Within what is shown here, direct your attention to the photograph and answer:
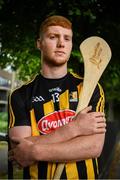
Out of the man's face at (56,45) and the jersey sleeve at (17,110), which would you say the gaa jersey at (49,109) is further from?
the man's face at (56,45)

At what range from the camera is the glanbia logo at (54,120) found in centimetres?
210

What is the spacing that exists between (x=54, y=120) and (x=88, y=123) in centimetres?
18

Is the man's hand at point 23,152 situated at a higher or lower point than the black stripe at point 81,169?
higher

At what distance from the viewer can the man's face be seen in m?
2.19

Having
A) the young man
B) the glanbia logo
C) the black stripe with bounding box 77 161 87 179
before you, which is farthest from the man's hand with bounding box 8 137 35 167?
the black stripe with bounding box 77 161 87 179

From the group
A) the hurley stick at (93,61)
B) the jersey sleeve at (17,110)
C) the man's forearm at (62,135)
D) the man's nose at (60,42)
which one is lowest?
the man's forearm at (62,135)

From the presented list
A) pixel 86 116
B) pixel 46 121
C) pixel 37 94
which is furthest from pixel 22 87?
pixel 86 116

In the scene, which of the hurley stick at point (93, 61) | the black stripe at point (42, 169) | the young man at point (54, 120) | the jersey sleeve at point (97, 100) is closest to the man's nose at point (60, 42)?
the young man at point (54, 120)

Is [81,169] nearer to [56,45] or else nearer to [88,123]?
[88,123]

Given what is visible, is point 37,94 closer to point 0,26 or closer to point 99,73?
point 99,73

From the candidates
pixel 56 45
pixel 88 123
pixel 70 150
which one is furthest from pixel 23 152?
pixel 56 45

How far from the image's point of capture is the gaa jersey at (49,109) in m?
2.07

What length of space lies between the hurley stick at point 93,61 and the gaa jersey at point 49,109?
48mm

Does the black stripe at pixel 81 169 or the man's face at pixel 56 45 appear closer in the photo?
the black stripe at pixel 81 169
